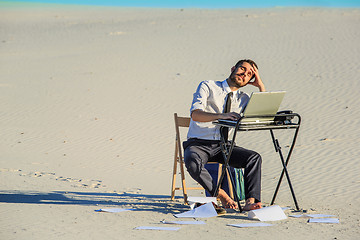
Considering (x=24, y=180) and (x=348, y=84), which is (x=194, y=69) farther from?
(x=24, y=180)

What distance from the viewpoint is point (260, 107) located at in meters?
5.38

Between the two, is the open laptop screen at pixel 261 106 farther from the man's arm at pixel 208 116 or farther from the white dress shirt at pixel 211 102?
the white dress shirt at pixel 211 102

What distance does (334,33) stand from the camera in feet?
86.4

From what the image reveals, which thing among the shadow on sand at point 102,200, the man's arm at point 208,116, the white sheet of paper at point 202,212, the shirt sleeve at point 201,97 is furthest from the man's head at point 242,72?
the shadow on sand at point 102,200

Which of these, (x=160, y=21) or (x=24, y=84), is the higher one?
(x=160, y=21)

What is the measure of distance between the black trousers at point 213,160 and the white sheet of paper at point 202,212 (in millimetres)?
189

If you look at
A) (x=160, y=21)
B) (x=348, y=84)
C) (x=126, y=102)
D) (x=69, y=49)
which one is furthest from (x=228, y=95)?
(x=160, y=21)

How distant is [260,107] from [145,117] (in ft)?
29.3

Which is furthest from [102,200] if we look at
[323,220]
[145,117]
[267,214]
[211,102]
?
[145,117]

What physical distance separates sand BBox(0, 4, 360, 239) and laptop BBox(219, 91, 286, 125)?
0.93 metres

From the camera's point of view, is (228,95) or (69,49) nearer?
(228,95)

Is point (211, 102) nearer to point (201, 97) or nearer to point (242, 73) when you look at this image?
point (201, 97)

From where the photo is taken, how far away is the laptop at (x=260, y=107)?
528 cm

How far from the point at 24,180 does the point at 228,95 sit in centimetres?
331
